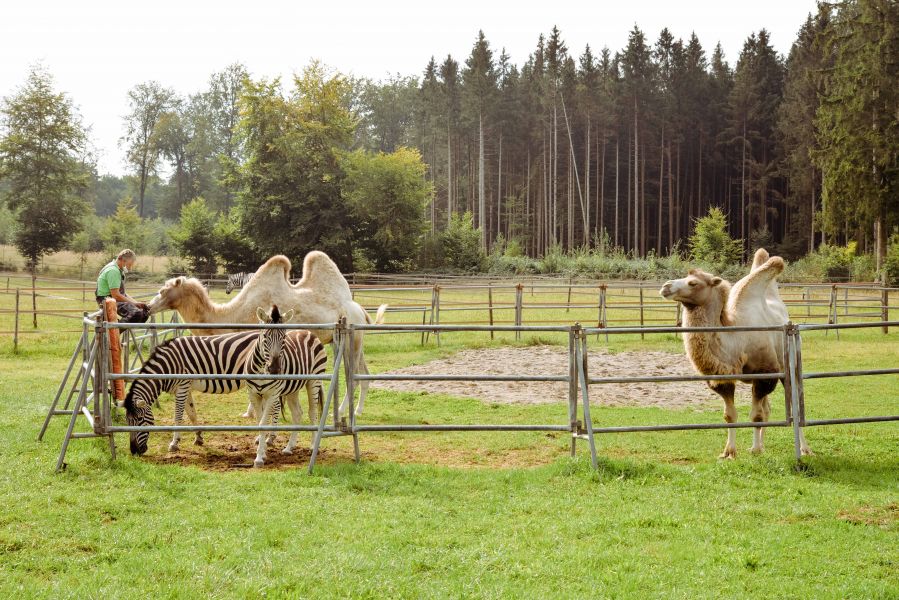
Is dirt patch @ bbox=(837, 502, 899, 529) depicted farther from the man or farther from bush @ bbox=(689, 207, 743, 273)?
bush @ bbox=(689, 207, 743, 273)

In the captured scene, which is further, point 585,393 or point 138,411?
point 138,411

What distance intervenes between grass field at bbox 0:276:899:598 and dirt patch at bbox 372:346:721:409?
2.74m

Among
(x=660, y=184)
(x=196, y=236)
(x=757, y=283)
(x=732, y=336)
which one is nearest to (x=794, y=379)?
(x=732, y=336)

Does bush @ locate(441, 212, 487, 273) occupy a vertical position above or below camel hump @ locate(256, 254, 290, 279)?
above

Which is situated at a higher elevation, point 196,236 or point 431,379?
point 196,236

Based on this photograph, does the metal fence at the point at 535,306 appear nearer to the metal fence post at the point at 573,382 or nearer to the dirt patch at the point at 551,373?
the dirt patch at the point at 551,373

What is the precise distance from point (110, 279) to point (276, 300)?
220cm

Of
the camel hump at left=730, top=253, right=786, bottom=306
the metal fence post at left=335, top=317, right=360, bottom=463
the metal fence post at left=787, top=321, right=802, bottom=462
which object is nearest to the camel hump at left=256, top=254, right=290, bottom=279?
the metal fence post at left=335, top=317, right=360, bottom=463

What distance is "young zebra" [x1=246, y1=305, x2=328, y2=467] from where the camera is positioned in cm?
742

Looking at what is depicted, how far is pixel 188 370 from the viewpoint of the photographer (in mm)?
8156

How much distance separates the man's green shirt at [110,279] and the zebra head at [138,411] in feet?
6.56

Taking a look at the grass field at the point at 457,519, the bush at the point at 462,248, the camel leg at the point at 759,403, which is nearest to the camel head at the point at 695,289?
the camel leg at the point at 759,403

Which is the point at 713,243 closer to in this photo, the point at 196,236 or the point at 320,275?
the point at 196,236

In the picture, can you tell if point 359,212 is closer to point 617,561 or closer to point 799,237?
point 799,237
